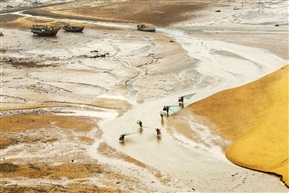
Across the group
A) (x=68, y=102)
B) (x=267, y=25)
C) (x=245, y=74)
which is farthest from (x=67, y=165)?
(x=267, y=25)

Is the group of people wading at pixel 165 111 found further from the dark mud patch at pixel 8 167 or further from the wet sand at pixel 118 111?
the dark mud patch at pixel 8 167

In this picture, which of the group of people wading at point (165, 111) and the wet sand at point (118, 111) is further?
the group of people wading at point (165, 111)

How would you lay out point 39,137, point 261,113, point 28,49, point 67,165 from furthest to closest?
1. point 28,49
2. point 261,113
3. point 39,137
4. point 67,165

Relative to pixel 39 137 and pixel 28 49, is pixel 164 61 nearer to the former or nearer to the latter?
pixel 28 49

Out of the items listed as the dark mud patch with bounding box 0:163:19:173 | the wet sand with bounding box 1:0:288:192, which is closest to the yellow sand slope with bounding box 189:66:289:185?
the wet sand with bounding box 1:0:288:192

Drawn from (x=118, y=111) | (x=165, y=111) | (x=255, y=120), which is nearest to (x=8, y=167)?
(x=118, y=111)

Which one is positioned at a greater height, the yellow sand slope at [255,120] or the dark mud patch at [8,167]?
the dark mud patch at [8,167]

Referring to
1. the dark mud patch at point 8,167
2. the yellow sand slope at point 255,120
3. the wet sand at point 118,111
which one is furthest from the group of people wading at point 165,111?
the dark mud patch at point 8,167
